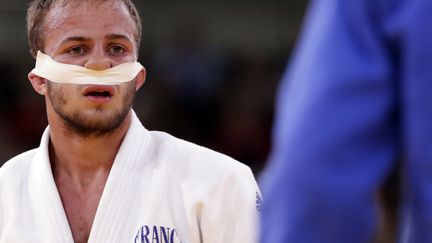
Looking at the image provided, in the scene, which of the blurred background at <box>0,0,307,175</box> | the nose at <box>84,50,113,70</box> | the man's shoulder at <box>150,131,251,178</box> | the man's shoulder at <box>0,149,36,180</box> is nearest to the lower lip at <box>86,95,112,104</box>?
the nose at <box>84,50,113,70</box>

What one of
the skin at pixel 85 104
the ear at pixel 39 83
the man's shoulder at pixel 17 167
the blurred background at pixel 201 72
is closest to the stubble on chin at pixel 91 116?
the skin at pixel 85 104

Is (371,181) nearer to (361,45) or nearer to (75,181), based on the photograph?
(361,45)

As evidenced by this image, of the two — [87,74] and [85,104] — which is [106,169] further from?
[87,74]

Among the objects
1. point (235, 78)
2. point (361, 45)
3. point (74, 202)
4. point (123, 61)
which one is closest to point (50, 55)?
point (123, 61)

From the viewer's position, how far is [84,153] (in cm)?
415

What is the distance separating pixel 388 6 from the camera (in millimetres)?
1666

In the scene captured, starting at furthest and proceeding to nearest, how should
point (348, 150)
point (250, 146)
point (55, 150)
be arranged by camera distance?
1. point (250, 146)
2. point (55, 150)
3. point (348, 150)

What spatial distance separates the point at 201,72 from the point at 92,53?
20.3ft

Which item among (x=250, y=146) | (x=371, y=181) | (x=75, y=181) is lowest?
(x=250, y=146)

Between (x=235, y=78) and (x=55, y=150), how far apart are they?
6.26 m

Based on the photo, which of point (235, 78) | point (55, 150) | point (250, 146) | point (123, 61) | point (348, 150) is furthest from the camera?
point (235, 78)

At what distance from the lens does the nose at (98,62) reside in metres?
→ 3.89

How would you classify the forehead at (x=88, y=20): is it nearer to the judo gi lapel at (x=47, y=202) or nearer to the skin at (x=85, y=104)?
the skin at (x=85, y=104)

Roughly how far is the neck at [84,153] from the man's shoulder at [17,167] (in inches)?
5.4
